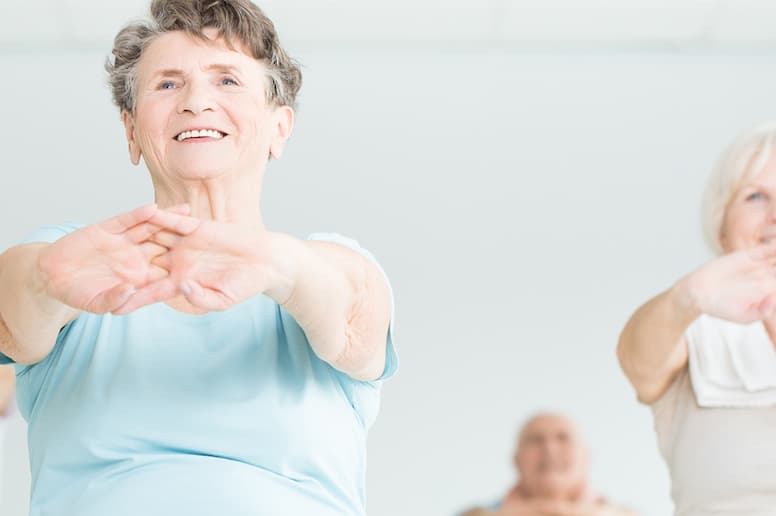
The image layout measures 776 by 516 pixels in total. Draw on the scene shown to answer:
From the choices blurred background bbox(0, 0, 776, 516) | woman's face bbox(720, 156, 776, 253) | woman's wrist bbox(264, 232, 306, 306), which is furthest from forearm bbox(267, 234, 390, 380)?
blurred background bbox(0, 0, 776, 516)

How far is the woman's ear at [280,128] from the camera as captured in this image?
1522mm

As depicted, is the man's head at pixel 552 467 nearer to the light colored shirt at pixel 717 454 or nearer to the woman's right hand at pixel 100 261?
the light colored shirt at pixel 717 454

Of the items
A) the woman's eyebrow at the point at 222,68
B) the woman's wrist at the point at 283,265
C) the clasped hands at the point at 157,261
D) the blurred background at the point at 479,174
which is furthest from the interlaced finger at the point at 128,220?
the blurred background at the point at 479,174

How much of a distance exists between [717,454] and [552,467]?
0.29 m

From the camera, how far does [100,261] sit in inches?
Answer: 46.0

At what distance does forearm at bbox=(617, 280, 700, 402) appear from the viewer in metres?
1.74

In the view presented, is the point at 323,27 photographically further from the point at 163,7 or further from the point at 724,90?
the point at 163,7

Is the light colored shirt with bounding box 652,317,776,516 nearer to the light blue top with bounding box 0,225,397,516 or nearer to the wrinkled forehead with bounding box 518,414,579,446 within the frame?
the wrinkled forehead with bounding box 518,414,579,446

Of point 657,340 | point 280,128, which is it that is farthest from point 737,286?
point 280,128

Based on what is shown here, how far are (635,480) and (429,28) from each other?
5.36 feet

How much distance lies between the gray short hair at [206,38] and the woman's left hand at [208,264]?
38 centimetres

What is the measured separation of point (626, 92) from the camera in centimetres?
405

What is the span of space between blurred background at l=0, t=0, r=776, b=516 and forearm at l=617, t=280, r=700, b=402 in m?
1.80

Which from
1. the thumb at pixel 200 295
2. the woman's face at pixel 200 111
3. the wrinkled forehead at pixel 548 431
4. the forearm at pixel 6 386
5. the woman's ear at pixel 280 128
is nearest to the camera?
the thumb at pixel 200 295
